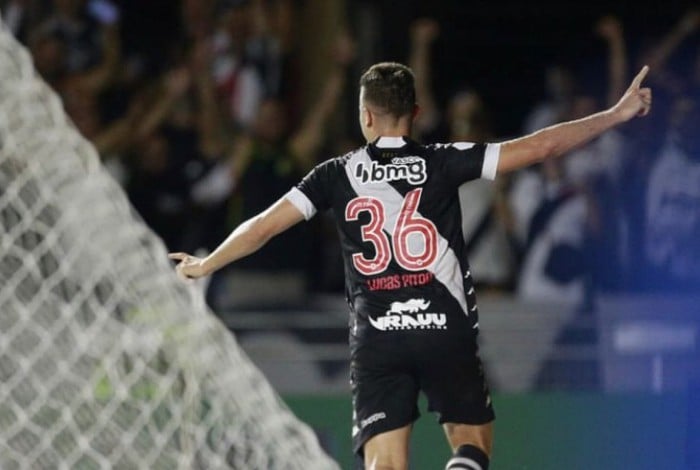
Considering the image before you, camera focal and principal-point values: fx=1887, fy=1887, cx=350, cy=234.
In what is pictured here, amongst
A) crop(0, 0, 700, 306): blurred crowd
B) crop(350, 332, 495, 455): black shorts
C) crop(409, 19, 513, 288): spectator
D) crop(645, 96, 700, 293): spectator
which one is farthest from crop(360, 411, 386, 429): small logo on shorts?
crop(409, 19, 513, 288): spectator

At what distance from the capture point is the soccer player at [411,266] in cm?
640

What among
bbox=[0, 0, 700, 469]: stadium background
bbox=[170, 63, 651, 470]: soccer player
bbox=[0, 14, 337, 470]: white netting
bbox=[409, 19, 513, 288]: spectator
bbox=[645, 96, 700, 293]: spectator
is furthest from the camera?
bbox=[409, 19, 513, 288]: spectator

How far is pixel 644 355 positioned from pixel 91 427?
3617 millimetres

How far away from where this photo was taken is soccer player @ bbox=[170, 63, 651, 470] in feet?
21.0

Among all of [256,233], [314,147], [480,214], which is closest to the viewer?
[256,233]

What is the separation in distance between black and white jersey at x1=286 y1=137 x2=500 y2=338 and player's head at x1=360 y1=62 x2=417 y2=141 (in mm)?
60

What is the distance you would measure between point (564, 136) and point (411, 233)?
0.61 metres

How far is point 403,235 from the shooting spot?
6418 millimetres

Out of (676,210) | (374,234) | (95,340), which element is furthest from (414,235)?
(676,210)

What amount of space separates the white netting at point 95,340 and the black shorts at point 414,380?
264mm

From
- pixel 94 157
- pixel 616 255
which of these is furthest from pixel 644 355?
pixel 94 157

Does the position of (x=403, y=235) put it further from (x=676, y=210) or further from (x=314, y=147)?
(x=314, y=147)

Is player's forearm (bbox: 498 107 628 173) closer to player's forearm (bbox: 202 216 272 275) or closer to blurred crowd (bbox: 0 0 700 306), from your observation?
player's forearm (bbox: 202 216 272 275)

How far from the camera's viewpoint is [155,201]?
11.1 m
